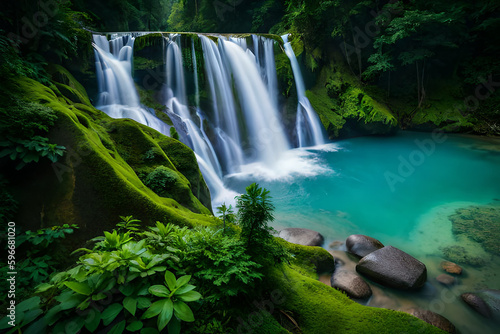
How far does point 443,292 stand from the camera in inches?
175

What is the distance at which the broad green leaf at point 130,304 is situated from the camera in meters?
1.52

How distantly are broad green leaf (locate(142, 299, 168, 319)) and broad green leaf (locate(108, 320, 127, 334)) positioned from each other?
14 cm

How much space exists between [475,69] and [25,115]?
72.2ft

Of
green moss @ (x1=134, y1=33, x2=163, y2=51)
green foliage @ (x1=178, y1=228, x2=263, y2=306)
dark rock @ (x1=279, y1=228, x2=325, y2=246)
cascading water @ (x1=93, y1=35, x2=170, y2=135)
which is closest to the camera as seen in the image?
green foliage @ (x1=178, y1=228, x2=263, y2=306)

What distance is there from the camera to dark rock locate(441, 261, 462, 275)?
16.1ft

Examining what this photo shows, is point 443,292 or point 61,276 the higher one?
point 61,276

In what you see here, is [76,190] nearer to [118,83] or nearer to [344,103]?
[118,83]

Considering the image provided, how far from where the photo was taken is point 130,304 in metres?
1.55

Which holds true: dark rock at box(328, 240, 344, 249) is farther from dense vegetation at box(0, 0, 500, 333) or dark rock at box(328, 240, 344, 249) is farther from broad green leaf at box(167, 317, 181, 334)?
broad green leaf at box(167, 317, 181, 334)

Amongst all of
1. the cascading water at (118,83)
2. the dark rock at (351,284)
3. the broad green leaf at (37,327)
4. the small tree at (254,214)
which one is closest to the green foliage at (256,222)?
the small tree at (254,214)

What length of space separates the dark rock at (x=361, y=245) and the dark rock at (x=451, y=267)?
1.20 m

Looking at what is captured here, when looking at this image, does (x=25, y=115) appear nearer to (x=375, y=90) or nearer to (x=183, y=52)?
(x=183, y=52)

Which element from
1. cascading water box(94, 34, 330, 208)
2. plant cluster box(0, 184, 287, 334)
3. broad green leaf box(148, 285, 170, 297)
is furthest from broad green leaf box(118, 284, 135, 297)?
cascading water box(94, 34, 330, 208)

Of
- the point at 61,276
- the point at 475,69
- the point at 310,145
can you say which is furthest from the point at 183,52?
the point at 475,69
